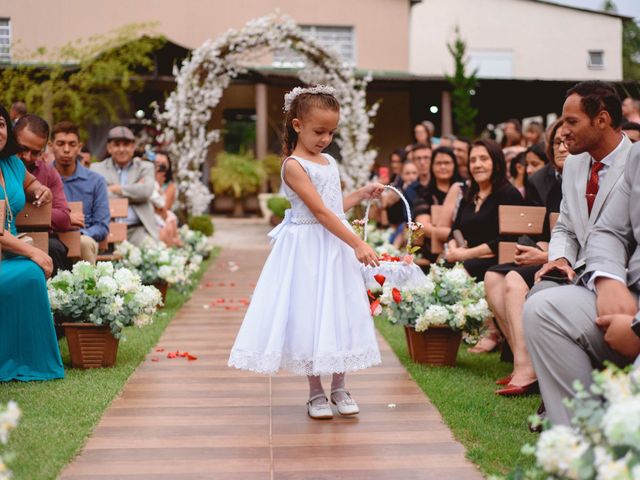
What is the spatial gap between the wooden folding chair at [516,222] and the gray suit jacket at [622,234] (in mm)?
2040

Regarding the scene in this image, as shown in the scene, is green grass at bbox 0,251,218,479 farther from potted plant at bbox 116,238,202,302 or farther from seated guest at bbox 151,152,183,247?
seated guest at bbox 151,152,183,247

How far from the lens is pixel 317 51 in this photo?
14.4 m

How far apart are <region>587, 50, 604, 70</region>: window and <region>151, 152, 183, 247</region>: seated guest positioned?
813 inches

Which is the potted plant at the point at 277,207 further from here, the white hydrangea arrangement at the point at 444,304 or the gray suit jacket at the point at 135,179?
the white hydrangea arrangement at the point at 444,304

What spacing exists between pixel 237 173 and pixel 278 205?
3093 mm

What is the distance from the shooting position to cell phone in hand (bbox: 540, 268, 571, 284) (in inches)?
161

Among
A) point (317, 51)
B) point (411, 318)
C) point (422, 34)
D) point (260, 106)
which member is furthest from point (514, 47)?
point (411, 318)

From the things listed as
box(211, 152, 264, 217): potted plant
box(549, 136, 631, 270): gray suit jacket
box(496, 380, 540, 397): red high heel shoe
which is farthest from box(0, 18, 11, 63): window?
box(549, 136, 631, 270): gray suit jacket

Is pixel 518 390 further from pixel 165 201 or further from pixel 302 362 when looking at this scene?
pixel 165 201

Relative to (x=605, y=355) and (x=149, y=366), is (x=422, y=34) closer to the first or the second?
(x=149, y=366)

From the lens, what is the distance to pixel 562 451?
2100mm

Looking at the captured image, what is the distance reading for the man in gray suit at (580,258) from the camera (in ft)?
11.3

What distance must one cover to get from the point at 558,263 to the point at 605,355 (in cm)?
78

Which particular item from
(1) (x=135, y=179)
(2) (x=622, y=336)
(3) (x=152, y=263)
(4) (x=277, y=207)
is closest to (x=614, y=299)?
(2) (x=622, y=336)
